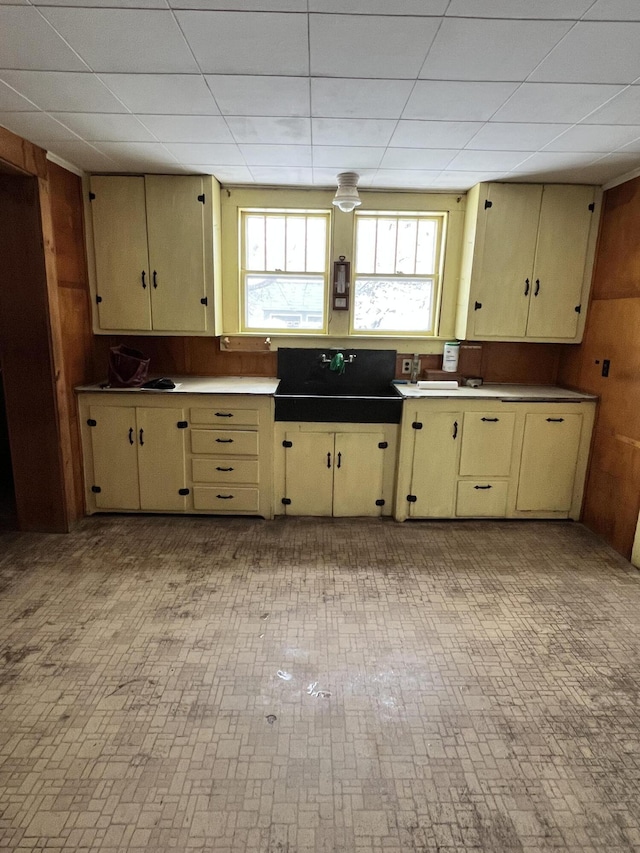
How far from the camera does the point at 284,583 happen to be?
271 centimetres

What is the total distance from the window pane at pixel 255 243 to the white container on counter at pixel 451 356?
161 centimetres

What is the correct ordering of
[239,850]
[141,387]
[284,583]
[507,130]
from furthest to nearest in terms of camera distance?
[141,387]
[284,583]
[507,130]
[239,850]

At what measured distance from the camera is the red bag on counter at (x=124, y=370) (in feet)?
11.1

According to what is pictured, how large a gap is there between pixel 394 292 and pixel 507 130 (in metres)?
1.55

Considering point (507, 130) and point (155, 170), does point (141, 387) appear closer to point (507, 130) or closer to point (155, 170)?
point (155, 170)

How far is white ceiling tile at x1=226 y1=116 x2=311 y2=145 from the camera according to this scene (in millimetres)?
2346

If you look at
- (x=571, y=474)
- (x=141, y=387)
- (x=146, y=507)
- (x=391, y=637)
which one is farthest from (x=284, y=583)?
(x=571, y=474)

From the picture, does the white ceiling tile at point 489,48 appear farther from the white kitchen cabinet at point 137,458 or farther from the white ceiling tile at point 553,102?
the white kitchen cabinet at point 137,458

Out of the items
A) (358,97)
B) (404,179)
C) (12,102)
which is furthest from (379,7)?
(404,179)

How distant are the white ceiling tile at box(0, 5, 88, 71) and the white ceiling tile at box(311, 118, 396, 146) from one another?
1.08 meters

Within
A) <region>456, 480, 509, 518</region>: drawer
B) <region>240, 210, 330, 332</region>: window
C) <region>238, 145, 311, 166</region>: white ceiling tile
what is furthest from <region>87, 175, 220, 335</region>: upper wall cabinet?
<region>456, 480, 509, 518</region>: drawer

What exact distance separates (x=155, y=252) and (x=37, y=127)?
1.03 meters

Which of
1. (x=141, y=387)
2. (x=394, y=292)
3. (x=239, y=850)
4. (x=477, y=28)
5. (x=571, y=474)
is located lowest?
(x=239, y=850)

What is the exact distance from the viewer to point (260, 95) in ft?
6.80
